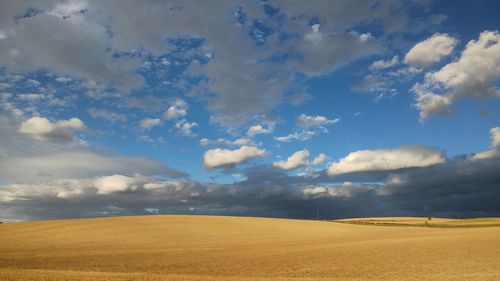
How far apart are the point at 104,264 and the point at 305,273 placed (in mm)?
15676

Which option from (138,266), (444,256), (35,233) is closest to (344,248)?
(444,256)

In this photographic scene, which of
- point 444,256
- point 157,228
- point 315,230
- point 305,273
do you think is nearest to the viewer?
point 305,273

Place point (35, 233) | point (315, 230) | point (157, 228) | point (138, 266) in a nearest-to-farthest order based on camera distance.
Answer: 1. point (138, 266)
2. point (35, 233)
3. point (157, 228)
4. point (315, 230)

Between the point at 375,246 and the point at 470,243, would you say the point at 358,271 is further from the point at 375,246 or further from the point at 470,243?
the point at 470,243

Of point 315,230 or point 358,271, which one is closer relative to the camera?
point 358,271

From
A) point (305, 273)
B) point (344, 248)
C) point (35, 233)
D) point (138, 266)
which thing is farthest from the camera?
point (35, 233)

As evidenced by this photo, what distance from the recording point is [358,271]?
28812 millimetres

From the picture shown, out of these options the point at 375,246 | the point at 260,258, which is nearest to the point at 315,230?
the point at 375,246

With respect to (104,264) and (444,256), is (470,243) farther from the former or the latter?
(104,264)

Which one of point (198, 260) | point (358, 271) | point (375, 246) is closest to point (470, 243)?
point (375, 246)

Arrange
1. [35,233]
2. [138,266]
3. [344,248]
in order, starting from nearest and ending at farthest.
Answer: [138,266] < [344,248] < [35,233]

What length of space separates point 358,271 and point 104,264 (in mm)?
18971

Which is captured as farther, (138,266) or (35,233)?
(35,233)

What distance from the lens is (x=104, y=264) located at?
33.1 metres
